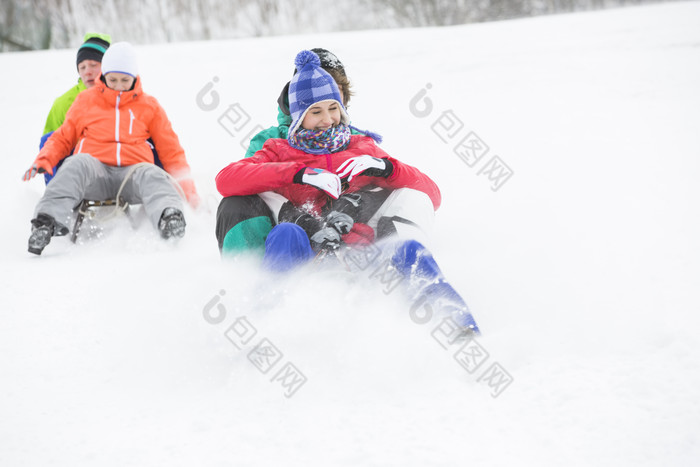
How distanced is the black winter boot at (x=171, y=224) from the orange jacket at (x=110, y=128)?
453mm

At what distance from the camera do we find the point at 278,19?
41.2 feet

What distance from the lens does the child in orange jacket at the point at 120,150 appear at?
9.73ft

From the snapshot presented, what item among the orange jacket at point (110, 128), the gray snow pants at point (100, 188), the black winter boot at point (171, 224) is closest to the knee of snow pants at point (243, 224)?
the black winter boot at point (171, 224)

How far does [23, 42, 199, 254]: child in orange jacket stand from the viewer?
296 centimetres

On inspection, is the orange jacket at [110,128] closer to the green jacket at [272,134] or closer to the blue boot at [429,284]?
the green jacket at [272,134]

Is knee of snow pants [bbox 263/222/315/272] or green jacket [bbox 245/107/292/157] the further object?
green jacket [bbox 245/107/292/157]

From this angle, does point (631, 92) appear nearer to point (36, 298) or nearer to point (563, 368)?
point (563, 368)

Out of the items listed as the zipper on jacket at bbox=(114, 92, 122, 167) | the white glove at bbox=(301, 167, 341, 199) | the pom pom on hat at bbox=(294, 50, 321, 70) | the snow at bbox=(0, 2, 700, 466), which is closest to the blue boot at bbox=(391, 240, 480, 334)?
the snow at bbox=(0, 2, 700, 466)

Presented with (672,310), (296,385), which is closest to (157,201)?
(296,385)

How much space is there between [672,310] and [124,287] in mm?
1905

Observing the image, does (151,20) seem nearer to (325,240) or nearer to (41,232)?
(41,232)

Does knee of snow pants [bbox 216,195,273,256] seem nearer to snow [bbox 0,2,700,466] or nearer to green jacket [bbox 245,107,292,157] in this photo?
snow [bbox 0,2,700,466]

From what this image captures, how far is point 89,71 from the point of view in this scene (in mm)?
3688

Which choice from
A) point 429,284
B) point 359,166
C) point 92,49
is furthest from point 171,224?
point 92,49
